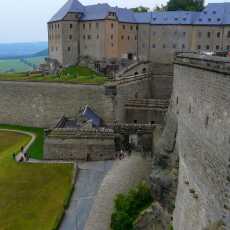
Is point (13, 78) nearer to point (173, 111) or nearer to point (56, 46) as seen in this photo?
point (56, 46)

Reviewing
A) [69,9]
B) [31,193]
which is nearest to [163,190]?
[31,193]

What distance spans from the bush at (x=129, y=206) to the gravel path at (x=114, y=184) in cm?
104

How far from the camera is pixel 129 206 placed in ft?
72.7

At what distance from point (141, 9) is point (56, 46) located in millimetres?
24515

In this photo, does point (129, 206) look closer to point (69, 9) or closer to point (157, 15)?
point (69, 9)

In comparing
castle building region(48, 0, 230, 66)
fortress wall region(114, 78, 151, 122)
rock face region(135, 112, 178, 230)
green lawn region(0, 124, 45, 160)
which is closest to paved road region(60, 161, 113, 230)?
rock face region(135, 112, 178, 230)

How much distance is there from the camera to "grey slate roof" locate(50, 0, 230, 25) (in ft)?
177

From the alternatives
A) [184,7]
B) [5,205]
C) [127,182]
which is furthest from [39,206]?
[184,7]

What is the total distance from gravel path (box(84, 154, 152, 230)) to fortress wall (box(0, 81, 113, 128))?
9.96m

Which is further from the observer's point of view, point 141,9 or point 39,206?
point 141,9

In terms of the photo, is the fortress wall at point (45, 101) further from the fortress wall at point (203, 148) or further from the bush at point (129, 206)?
the fortress wall at point (203, 148)

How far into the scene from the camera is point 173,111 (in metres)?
25.2

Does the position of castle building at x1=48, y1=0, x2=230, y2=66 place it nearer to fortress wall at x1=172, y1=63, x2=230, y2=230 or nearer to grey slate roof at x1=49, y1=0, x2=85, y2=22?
grey slate roof at x1=49, y1=0, x2=85, y2=22

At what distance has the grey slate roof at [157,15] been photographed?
177ft
